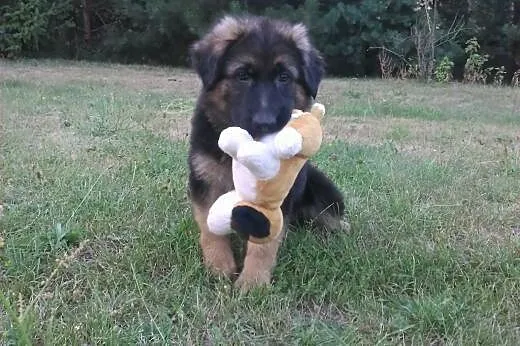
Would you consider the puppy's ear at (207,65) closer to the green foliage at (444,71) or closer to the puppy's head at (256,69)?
the puppy's head at (256,69)

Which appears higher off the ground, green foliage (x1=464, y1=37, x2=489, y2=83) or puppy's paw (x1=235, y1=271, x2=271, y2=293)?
puppy's paw (x1=235, y1=271, x2=271, y2=293)

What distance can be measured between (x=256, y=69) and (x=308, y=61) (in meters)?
0.35

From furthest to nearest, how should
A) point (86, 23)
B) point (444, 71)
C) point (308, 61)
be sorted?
point (86, 23), point (444, 71), point (308, 61)

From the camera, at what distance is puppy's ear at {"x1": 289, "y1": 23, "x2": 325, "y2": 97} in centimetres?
Answer: 340

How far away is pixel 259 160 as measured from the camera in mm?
2766

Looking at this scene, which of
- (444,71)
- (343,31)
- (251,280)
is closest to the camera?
(251,280)

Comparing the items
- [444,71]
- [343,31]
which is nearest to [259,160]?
[444,71]

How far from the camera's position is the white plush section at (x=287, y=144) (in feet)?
9.19

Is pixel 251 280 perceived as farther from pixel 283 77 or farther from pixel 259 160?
pixel 283 77

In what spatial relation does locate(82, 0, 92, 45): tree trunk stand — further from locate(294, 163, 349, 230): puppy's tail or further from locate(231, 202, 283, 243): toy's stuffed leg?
locate(231, 202, 283, 243): toy's stuffed leg

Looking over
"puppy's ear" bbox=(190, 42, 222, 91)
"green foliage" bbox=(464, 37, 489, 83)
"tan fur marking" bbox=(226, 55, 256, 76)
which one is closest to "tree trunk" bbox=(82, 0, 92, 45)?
"green foliage" bbox=(464, 37, 489, 83)

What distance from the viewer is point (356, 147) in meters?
6.42

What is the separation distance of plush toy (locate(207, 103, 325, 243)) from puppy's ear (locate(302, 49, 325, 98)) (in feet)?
1.32

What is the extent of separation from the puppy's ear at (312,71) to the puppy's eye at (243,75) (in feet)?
1.05
